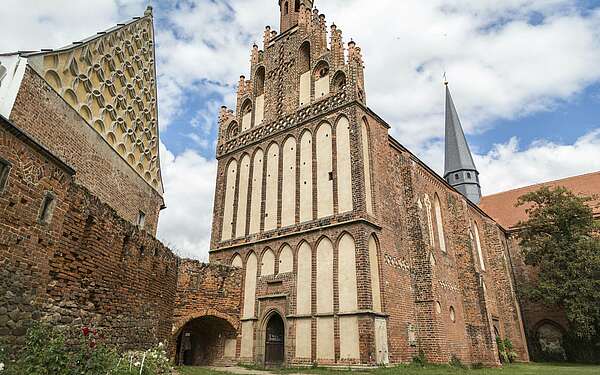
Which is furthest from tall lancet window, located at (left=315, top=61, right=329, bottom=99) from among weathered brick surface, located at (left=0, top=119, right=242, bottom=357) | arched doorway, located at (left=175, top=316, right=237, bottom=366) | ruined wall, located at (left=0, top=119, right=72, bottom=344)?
ruined wall, located at (left=0, top=119, right=72, bottom=344)

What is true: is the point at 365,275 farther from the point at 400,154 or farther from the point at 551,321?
the point at 551,321

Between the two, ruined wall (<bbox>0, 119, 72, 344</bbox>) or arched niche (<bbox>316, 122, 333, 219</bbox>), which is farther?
arched niche (<bbox>316, 122, 333, 219</bbox>)

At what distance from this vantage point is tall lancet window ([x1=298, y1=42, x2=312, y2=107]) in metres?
18.1

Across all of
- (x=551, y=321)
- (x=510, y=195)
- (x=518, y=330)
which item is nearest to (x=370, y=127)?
(x=518, y=330)

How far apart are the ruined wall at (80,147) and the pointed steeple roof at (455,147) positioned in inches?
1403

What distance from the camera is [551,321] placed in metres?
26.2

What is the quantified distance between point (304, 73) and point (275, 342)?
1216 centimetres

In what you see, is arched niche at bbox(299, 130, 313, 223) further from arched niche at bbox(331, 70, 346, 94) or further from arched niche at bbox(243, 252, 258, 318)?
arched niche at bbox(243, 252, 258, 318)

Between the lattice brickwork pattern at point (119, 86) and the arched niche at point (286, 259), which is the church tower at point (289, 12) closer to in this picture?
the lattice brickwork pattern at point (119, 86)

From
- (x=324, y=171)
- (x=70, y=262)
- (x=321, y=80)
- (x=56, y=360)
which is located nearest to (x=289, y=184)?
(x=324, y=171)

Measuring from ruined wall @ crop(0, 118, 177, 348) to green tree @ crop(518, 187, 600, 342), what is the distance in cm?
2159

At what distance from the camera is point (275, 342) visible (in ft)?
49.9

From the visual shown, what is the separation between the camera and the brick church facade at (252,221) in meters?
7.62

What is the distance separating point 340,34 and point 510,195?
26.9 metres
